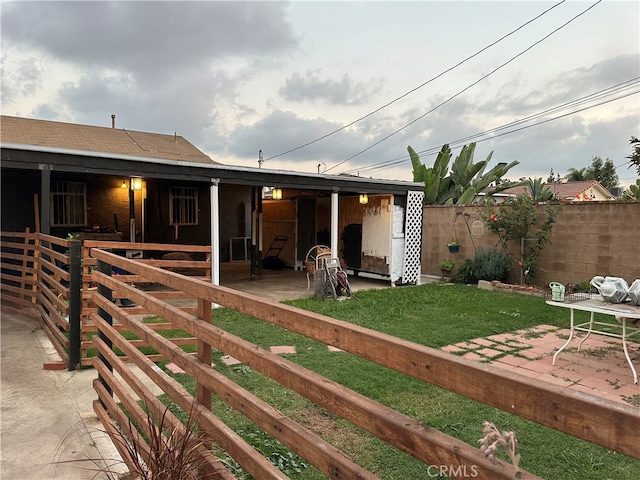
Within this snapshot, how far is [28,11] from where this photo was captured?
279 inches

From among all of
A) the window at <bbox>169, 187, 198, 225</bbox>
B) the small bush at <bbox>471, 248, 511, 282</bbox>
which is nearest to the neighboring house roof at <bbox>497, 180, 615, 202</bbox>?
the small bush at <bbox>471, 248, 511, 282</bbox>

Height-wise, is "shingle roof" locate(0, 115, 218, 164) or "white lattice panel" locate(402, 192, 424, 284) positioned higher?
"shingle roof" locate(0, 115, 218, 164)

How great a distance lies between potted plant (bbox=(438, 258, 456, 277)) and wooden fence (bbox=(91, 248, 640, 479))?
949 centimetres

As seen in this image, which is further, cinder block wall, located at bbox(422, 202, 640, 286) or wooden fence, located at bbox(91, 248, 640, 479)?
cinder block wall, located at bbox(422, 202, 640, 286)

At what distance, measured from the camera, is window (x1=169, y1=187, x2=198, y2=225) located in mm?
11547

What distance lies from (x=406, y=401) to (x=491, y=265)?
22.8ft

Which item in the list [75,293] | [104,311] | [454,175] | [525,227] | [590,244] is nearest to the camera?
[104,311]

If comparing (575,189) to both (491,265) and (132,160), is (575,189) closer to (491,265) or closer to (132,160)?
(491,265)

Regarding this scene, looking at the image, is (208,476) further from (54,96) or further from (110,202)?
(54,96)

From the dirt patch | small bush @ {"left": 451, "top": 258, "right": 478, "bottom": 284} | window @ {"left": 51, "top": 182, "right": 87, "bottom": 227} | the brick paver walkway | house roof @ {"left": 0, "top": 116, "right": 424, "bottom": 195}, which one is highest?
house roof @ {"left": 0, "top": 116, "right": 424, "bottom": 195}

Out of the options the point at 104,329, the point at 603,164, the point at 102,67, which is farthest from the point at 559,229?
the point at 603,164

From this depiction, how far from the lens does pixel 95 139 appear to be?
12641mm

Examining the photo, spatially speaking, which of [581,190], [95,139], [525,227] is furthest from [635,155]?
[581,190]

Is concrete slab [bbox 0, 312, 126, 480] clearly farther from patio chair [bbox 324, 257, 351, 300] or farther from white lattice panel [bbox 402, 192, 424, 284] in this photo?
white lattice panel [bbox 402, 192, 424, 284]
